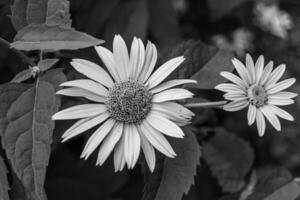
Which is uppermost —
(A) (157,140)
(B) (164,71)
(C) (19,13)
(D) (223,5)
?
(D) (223,5)

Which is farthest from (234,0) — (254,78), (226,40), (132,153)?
(132,153)

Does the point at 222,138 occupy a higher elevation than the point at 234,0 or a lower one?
lower

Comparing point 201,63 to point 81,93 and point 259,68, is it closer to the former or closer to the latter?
point 259,68

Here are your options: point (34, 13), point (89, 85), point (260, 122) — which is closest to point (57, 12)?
point (34, 13)

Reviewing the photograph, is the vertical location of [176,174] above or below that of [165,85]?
below

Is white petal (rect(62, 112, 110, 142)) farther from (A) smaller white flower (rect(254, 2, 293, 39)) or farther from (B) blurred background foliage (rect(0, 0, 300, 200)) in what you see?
(A) smaller white flower (rect(254, 2, 293, 39))

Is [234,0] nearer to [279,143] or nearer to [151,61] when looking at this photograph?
[151,61]

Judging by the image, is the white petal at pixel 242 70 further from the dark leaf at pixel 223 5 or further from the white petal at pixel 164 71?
the dark leaf at pixel 223 5
